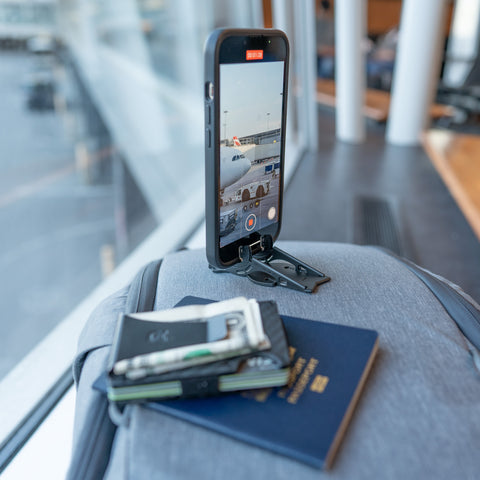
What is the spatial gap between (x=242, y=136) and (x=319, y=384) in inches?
16.9

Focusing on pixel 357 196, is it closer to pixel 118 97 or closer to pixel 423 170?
pixel 423 170

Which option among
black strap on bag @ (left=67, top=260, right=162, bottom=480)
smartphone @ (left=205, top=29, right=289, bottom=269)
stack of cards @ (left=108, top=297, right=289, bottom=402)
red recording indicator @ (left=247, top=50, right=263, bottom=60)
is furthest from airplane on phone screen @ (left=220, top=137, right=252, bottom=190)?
black strap on bag @ (left=67, top=260, right=162, bottom=480)

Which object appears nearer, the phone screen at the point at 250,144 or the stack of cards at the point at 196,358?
the stack of cards at the point at 196,358

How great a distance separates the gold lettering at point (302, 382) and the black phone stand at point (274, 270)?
0.71ft

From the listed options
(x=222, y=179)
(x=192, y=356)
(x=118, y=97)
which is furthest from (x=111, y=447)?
(x=118, y=97)

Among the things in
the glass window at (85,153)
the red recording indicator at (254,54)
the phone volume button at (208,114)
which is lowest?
the glass window at (85,153)

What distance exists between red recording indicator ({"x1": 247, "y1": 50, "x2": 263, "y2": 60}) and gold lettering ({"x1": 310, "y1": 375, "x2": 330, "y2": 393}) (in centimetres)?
53

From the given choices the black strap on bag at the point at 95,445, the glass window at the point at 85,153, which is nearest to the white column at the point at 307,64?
the glass window at the point at 85,153

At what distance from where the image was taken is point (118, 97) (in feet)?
11.3

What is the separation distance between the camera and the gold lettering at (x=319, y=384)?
0.59 meters

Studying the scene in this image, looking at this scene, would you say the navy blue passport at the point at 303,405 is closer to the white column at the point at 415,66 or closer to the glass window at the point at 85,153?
the glass window at the point at 85,153

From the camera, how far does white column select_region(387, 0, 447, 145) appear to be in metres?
4.43

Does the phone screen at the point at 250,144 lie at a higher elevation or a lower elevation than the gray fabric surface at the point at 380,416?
higher

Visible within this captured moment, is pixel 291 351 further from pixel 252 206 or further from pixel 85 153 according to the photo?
pixel 85 153
